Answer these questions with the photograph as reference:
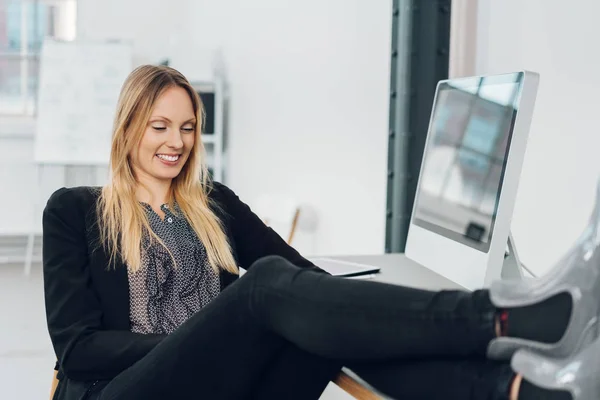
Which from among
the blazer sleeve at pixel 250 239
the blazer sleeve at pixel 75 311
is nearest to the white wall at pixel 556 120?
the blazer sleeve at pixel 250 239

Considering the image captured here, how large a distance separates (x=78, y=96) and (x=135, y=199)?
382 centimetres

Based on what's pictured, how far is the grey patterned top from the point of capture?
1.63 m

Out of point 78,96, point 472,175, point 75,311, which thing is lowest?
point 75,311

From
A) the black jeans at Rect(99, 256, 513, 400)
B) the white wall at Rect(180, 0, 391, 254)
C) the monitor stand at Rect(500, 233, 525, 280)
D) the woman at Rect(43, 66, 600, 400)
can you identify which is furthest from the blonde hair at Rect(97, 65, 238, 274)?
the white wall at Rect(180, 0, 391, 254)

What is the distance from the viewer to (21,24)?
19.8ft

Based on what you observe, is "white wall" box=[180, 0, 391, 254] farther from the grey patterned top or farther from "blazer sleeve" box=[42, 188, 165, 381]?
"blazer sleeve" box=[42, 188, 165, 381]

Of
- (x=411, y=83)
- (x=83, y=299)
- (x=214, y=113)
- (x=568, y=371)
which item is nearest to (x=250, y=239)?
(x=83, y=299)

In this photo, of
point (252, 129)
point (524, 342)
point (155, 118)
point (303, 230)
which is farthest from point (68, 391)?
point (252, 129)

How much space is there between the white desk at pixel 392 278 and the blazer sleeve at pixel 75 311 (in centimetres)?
38

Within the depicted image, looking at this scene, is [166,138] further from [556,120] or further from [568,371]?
[568,371]

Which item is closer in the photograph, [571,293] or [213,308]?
[571,293]

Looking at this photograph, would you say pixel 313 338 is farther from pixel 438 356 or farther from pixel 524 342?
pixel 524 342

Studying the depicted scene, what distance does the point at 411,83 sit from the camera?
2484mm

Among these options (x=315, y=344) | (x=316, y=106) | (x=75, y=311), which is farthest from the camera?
(x=316, y=106)
